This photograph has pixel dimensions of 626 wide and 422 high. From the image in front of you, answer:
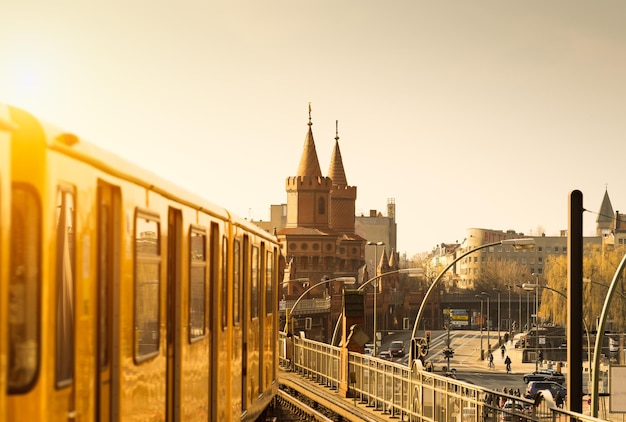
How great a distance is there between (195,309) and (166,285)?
1313 mm

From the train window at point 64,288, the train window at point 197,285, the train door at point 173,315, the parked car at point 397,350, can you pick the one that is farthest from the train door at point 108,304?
the parked car at point 397,350

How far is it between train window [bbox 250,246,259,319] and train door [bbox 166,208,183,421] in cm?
544

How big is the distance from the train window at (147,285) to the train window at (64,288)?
139 cm

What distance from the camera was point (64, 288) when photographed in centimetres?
532

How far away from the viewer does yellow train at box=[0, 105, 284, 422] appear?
4723 mm

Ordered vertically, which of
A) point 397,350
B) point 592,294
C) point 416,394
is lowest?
point 397,350

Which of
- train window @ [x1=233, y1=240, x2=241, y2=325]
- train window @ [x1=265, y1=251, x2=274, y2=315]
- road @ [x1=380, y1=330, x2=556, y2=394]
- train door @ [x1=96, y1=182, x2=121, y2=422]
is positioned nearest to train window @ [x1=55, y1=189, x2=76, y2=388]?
train door @ [x1=96, y1=182, x2=121, y2=422]

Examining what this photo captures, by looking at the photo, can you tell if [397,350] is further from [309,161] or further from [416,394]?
[416,394]

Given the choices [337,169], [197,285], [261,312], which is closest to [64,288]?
[197,285]

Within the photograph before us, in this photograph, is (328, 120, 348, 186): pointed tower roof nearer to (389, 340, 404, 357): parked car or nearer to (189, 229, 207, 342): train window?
(389, 340, 404, 357): parked car

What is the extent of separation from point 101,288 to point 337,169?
145 meters

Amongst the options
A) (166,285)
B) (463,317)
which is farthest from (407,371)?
(463,317)

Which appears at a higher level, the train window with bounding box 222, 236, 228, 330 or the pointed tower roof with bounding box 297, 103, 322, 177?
the pointed tower roof with bounding box 297, 103, 322, 177

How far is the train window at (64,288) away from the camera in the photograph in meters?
5.21
